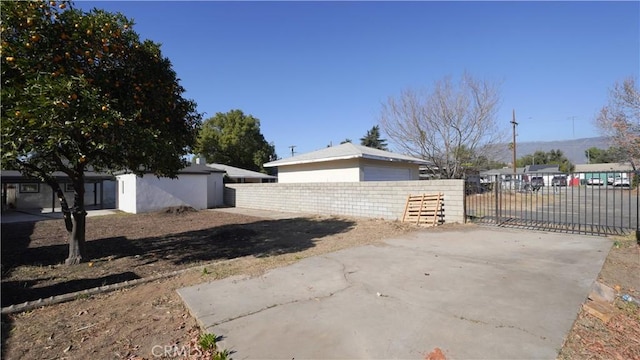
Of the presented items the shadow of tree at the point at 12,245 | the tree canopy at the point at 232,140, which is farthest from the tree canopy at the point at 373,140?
the shadow of tree at the point at 12,245

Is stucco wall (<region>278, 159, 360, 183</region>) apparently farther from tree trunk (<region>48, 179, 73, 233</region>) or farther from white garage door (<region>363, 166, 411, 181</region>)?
tree trunk (<region>48, 179, 73, 233</region>)

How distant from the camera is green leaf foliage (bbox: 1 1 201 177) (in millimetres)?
4672

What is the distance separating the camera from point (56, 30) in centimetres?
527

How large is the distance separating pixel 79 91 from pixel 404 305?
5403 millimetres

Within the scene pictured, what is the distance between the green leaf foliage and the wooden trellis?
319 inches

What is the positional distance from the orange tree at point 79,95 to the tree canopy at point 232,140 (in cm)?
3062

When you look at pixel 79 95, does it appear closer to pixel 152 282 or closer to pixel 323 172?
pixel 152 282

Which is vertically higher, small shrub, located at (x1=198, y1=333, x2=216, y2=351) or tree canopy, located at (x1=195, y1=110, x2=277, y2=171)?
tree canopy, located at (x1=195, y1=110, x2=277, y2=171)

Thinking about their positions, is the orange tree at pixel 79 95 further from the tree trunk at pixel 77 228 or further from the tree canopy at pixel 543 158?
the tree canopy at pixel 543 158

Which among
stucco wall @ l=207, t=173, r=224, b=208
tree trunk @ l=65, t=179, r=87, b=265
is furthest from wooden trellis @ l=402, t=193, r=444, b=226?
stucco wall @ l=207, t=173, r=224, b=208

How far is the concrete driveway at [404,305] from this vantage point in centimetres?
302

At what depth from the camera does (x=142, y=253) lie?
7793 millimetres

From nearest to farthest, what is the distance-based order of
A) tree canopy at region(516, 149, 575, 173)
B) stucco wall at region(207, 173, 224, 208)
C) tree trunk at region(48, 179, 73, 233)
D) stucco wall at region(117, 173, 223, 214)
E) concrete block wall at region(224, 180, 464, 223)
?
1. tree trunk at region(48, 179, 73, 233)
2. concrete block wall at region(224, 180, 464, 223)
3. stucco wall at region(117, 173, 223, 214)
4. stucco wall at region(207, 173, 224, 208)
5. tree canopy at region(516, 149, 575, 173)

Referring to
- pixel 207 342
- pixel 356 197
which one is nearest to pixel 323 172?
pixel 356 197
